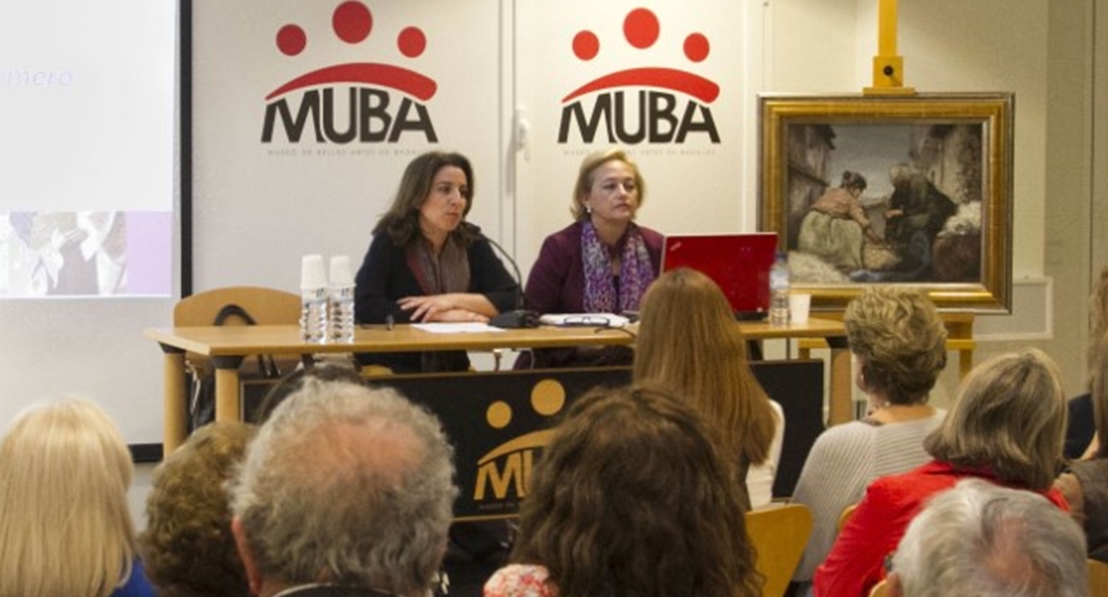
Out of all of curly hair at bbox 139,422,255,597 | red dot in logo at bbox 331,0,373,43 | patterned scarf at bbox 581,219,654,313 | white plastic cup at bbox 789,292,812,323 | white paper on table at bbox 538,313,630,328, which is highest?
red dot in logo at bbox 331,0,373,43

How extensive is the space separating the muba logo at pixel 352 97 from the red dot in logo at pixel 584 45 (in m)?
0.70

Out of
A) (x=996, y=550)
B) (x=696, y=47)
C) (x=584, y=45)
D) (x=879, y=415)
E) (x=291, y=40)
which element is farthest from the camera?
(x=696, y=47)

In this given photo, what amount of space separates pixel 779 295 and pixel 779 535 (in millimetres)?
2477

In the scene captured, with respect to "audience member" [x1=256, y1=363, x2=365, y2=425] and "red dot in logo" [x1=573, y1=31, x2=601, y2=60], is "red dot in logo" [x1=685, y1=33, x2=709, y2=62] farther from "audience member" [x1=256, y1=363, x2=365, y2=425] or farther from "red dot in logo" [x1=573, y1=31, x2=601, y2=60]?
"audience member" [x1=256, y1=363, x2=365, y2=425]

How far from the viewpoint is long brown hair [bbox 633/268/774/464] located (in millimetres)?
3729

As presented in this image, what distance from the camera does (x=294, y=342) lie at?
15.9 ft

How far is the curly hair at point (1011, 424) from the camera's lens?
2.93m

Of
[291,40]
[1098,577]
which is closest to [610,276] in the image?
[291,40]

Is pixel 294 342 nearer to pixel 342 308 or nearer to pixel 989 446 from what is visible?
pixel 342 308

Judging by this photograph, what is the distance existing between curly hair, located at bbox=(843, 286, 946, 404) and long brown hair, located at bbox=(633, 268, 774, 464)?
0.99 ft

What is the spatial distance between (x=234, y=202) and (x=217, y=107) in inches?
16.5

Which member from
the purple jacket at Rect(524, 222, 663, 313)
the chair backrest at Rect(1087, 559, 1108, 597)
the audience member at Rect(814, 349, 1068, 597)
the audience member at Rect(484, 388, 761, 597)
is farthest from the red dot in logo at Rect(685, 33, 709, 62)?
the audience member at Rect(484, 388, 761, 597)

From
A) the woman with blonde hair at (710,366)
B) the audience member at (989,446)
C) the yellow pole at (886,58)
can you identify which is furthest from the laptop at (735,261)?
the audience member at (989,446)

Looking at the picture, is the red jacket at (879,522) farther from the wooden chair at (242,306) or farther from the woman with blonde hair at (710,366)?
the wooden chair at (242,306)
